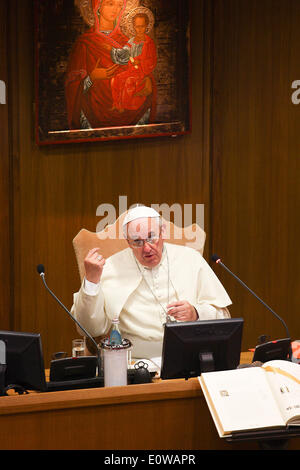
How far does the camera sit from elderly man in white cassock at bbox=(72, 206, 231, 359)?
249cm

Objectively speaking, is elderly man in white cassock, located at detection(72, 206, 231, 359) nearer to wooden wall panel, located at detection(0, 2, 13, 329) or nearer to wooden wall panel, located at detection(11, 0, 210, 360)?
wooden wall panel, located at detection(11, 0, 210, 360)

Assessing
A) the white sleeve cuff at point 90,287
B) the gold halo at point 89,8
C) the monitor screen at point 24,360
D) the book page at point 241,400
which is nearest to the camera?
the book page at point 241,400

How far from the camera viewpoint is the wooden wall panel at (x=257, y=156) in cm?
370

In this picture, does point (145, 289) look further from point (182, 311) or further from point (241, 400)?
point (241, 400)

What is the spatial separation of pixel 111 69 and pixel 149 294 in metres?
1.80

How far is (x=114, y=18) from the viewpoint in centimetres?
360

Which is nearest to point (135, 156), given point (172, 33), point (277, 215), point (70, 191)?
point (70, 191)

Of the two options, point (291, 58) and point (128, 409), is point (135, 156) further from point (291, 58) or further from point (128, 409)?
point (128, 409)

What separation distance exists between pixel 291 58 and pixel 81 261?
7.37 ft

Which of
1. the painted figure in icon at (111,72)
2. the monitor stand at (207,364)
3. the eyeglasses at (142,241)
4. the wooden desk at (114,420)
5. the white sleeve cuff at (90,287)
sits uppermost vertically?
the painted figure in icon at (111,72)

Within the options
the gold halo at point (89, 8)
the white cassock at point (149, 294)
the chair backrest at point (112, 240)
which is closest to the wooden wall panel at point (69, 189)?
the gold halo at point (89, 8)

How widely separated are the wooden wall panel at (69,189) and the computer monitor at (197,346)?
2162 mm

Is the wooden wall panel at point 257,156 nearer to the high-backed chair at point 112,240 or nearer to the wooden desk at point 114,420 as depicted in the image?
the high-backed chair at point 112,240

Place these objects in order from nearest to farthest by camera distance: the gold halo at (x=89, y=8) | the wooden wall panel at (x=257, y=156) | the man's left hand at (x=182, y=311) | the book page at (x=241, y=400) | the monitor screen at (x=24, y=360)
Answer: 1. the book page at (x=241, y=400)
2. the monitor screen at (x=24, y=360)
3. the man's left hand at (x=182, y=311)
4. the gold halo at (x=89, y=8)
5. the wooden wall panel at (x=257, y=156)
